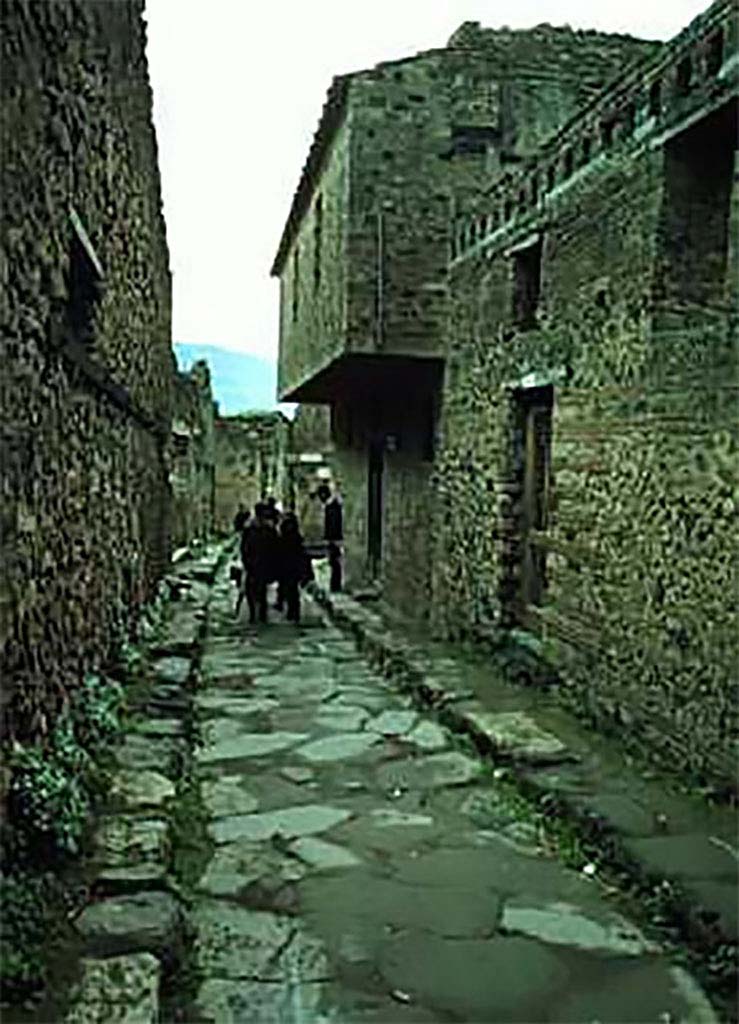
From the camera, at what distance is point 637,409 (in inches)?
276

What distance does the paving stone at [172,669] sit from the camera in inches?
340

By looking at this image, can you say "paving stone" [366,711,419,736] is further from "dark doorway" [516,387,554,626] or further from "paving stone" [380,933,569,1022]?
"paving stone" [380,933,569,1022]

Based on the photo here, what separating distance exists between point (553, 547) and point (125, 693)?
129 inches

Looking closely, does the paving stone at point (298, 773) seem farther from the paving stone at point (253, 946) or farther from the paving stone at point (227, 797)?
the paving stone at point (253, 946)

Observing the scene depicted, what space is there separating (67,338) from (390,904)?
2.99 meters

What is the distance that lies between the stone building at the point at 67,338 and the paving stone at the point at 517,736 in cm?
248

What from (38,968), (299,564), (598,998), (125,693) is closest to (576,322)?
(125,693)

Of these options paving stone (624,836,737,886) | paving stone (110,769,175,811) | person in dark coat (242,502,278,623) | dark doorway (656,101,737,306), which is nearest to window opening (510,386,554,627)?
dark doorway (656,101,737,306)

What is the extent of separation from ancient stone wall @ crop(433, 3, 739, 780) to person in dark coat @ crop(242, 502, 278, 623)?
4522mm

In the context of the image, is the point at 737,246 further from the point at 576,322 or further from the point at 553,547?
the point at 553,547

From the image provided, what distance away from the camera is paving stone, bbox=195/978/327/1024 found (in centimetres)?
371

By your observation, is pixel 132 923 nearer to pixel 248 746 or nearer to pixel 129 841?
pixel 129 841

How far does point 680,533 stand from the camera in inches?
252

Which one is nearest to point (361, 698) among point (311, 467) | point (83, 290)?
point (83, 290)
